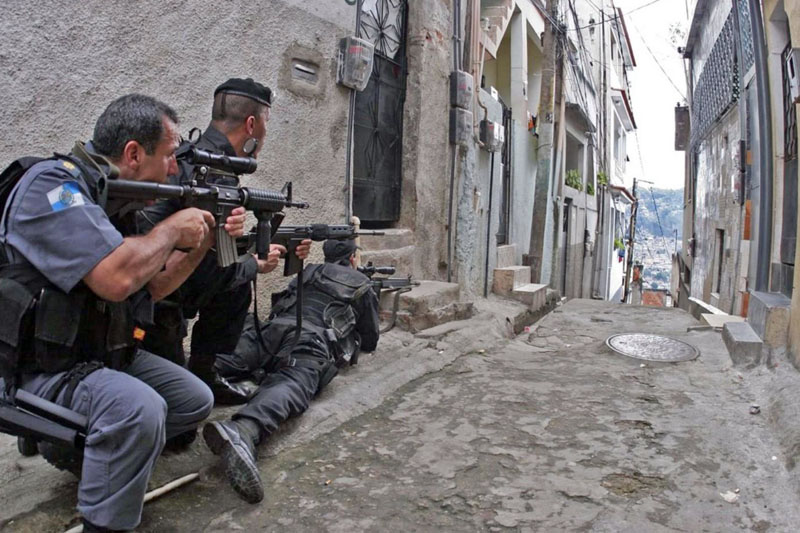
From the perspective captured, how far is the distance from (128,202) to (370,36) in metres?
4.23

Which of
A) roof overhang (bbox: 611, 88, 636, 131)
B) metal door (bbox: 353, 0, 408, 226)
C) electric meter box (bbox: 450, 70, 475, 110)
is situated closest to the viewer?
metal door (bbox: 353, 0, 408, 226)

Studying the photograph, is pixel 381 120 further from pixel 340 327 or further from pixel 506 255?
pixel 506 255

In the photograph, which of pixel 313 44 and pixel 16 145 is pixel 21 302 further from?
pixel 313 44

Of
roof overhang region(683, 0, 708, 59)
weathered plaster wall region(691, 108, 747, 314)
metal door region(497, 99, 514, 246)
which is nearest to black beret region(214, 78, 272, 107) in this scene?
weathered plaster wall region(691, 108, 747, 314)

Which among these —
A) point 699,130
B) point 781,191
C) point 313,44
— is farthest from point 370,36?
point 699,130

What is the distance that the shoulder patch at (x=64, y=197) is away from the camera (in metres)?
1.71

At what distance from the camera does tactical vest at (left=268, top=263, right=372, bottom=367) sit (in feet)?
11.5

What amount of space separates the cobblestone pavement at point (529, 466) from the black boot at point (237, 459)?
0.07 m

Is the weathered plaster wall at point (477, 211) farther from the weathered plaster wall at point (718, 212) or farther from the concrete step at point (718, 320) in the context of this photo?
the weathered plaster wall at point (718, 212)

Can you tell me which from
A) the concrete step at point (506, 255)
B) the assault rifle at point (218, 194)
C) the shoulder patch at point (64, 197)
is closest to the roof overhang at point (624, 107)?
the concrete step at point (506, 255)

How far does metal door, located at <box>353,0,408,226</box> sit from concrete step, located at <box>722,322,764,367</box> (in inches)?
128

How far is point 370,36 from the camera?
18.7 ft

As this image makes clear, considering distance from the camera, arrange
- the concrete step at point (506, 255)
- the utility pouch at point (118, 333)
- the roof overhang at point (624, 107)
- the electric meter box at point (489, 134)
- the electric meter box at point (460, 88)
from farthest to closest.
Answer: the roof overhang at point (624, 107) → the concrete step at point (506, 255) → the electric meter box at point (489, 134) → the electric meter box at point (460, 88) → the utility pouch at point (118, 333)

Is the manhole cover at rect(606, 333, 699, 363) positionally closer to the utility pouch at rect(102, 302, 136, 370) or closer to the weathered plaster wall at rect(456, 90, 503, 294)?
the weathered plaster wall at rect(456, 90, 503, 294)
